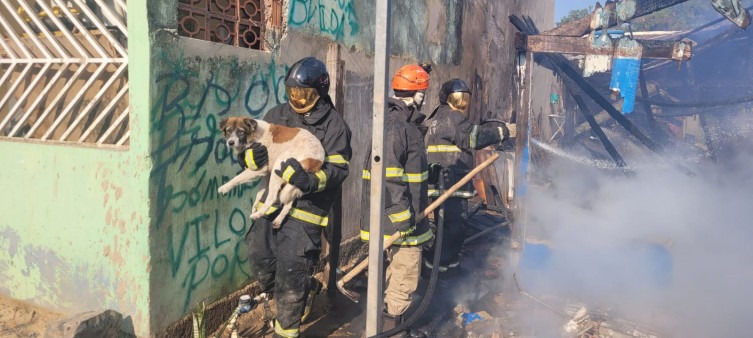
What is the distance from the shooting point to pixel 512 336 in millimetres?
4109

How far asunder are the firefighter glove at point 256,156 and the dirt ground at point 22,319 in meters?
1.96

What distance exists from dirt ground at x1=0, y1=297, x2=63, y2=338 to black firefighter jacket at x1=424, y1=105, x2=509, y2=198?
132 inches

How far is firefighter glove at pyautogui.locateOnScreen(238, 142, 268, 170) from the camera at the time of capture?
322cm

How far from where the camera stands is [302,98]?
11.3 feet

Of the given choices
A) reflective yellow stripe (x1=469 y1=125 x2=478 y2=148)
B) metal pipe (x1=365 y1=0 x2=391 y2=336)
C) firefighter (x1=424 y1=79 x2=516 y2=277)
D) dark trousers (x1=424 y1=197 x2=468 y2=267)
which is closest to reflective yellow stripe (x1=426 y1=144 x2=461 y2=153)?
firefighter (x1=424 y1=79 x2=516 y2=277)

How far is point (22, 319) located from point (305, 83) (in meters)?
2.81

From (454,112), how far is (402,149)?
1.26m

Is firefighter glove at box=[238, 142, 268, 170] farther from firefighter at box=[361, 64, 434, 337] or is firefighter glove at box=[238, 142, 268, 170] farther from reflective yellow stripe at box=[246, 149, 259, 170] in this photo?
firefighter at box=[361, 64, 434, 337]

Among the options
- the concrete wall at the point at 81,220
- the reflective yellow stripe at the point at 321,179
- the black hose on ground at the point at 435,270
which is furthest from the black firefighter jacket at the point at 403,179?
the concrete wall at the point at 81,220

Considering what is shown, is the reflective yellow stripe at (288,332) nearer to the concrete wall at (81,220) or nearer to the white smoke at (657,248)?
the concrete wall at (81,220)

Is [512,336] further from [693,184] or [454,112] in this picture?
[693,184]

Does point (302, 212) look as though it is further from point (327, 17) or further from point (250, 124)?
point (327, 17)

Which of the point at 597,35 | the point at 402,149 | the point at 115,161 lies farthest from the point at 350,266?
the point at 597,35

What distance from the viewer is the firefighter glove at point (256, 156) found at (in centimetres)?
322
